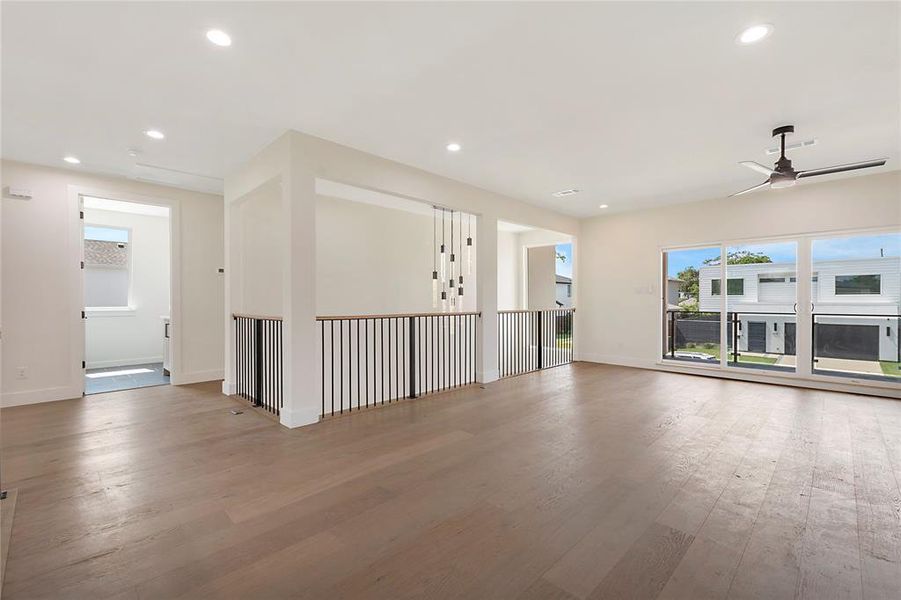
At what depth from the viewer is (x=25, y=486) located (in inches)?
97.0

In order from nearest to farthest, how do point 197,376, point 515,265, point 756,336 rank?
point 197,376, point 756,336, point 515,265

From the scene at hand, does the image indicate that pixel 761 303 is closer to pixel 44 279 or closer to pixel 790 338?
pixel 790 338

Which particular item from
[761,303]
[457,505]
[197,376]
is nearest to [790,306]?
[761,303]

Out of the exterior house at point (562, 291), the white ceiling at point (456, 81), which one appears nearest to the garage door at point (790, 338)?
the white ceiling at point (456, 81)

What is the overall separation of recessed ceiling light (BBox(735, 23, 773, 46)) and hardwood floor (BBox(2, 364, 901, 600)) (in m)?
2.74

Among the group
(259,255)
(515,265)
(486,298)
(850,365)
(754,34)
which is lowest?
(850,365)

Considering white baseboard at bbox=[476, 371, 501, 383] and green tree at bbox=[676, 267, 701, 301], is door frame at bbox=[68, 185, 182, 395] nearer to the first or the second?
white baseboard at bbox=[476, 371, 501, 383]

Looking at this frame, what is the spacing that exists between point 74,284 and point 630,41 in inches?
246

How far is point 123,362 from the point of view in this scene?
23.7 ft

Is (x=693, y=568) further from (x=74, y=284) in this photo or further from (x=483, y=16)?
(x=74, y=284)

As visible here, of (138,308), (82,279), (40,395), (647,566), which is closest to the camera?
(647,566)

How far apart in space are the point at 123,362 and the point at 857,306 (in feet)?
37.9

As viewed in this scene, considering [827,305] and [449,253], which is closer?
[827,305]

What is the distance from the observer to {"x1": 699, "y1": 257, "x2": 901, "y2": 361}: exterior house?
500cm
